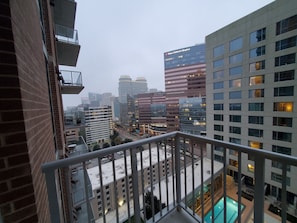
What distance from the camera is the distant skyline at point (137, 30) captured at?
7849 millimetres

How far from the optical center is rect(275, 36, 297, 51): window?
21.1ft

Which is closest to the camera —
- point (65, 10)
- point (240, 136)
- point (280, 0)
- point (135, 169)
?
point (135, 169)

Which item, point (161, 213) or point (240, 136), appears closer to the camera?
point (161, 213)

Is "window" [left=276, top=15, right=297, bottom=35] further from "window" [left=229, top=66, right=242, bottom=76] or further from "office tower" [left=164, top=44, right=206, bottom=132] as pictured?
"office tower" [left=164, top=44, right=206, bottom=132]

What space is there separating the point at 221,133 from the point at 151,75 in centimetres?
3828

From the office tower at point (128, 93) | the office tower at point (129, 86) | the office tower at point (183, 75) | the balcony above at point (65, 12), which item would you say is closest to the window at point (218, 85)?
the balcony above at point (65, 12)

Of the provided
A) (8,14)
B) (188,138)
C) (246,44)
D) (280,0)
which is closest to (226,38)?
(246,44)

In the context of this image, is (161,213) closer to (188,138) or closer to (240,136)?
(188,138)

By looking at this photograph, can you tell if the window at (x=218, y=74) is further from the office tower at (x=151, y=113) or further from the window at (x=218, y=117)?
the office tower at (x=151, y=113)

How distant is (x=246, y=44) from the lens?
8.47 meters

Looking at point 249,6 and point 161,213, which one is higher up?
point 249,6

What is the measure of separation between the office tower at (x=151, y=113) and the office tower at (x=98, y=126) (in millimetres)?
6522

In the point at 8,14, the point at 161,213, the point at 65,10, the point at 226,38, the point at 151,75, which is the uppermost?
the point at 151,75

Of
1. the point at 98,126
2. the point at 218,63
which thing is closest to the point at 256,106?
the point at 218,63
